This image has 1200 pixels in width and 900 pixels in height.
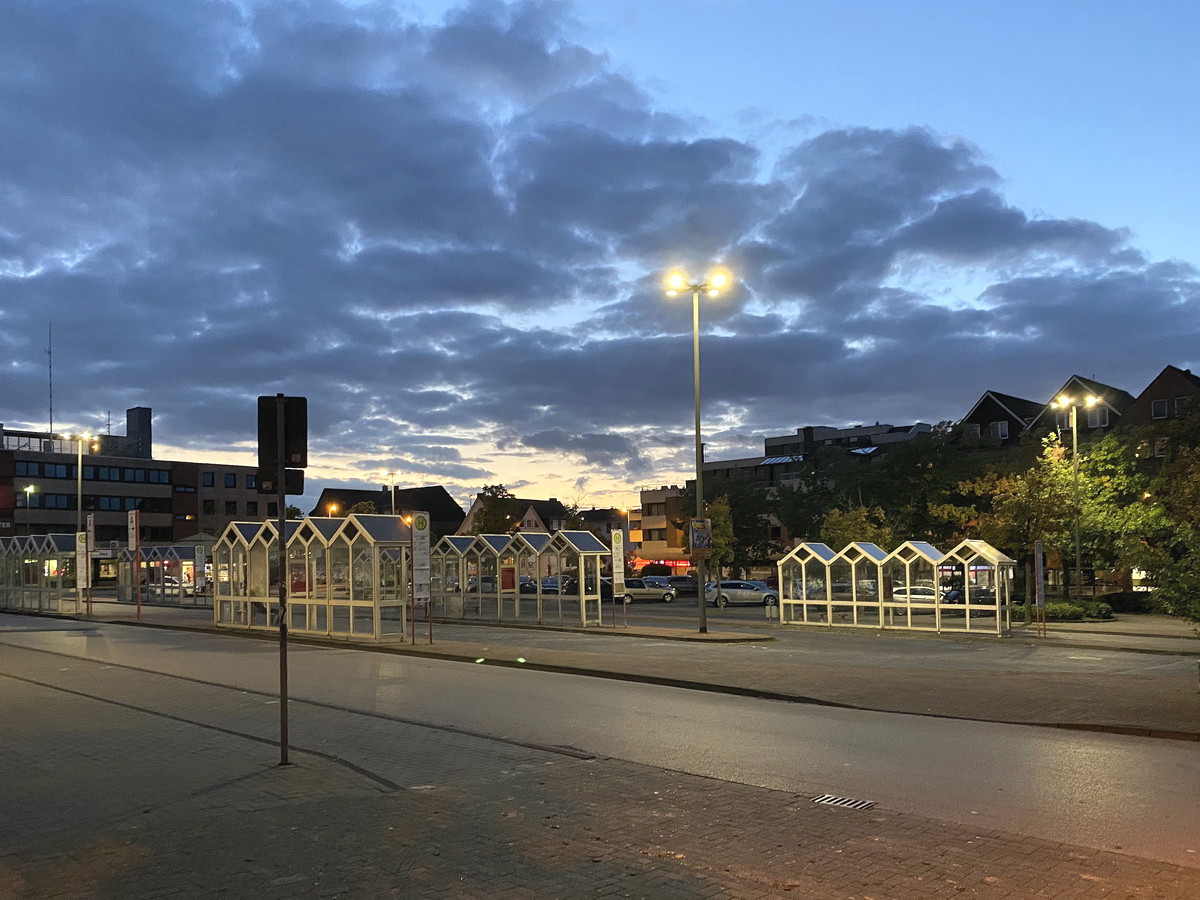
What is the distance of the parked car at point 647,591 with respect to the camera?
5516cm

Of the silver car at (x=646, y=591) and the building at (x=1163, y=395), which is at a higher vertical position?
the building at (x=1163, y=395)

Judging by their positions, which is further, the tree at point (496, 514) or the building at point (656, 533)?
the building at point (656, 533)

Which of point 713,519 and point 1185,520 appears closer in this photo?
point 1185,520

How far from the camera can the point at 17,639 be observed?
28.1 meters

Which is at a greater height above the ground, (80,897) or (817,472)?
(817,472)

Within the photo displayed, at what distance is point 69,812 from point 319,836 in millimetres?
2403

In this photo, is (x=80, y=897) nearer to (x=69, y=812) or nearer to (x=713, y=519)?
(x=69, y=812)

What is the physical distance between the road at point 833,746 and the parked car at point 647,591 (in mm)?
36216

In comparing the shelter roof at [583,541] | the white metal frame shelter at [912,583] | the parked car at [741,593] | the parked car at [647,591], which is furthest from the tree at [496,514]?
the white metal frame shelter at [912,583]

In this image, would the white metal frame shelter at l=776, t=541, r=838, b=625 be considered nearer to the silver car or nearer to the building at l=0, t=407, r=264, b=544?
the silver car

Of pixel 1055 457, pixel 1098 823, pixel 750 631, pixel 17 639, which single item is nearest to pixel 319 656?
pixel 17 639

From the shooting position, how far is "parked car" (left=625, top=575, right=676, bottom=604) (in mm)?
55156

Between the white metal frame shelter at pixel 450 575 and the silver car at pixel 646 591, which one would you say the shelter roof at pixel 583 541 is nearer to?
the white metal frame shelter at pixel 450 575

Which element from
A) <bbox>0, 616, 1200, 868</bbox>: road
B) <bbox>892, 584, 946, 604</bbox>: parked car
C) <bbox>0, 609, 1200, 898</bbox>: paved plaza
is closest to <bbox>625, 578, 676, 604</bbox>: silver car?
<bbox>892, 584, 946, 604</bbox>: parked car
